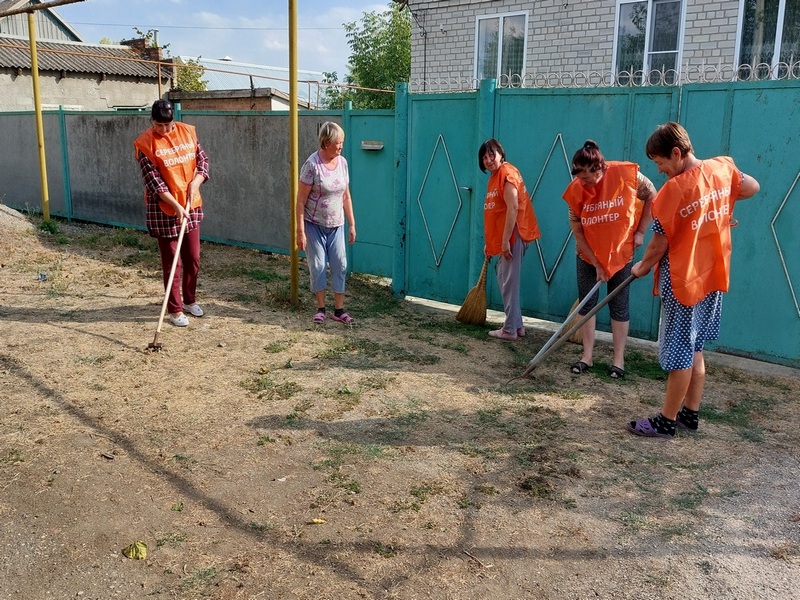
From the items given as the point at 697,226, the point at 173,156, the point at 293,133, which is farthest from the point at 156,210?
the point at 697,226

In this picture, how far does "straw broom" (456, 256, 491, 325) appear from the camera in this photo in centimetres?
632

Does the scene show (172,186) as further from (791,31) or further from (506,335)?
(791,31)

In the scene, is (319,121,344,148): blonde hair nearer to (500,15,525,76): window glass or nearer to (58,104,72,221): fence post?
(500,15,525,76): window glass

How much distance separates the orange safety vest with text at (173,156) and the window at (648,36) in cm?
741

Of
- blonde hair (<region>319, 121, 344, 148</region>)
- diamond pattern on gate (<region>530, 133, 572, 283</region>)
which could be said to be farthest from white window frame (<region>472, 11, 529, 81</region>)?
blonde hair (<region>319, 121, 344, 148</region>)

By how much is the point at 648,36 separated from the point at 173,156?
8279 millimetres

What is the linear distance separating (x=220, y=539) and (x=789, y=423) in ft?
11.0

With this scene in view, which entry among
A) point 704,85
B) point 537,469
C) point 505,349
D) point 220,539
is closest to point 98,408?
point 220,539

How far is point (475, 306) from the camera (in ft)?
21.0

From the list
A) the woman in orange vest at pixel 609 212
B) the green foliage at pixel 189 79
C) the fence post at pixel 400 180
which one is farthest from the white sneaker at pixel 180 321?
the green foliage at pixel 189 79

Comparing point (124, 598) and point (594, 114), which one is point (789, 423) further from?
point (124, 598)

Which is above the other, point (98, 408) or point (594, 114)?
point (594, 114)

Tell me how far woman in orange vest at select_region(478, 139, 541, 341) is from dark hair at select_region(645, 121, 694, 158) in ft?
6.26

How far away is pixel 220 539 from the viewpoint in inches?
119
